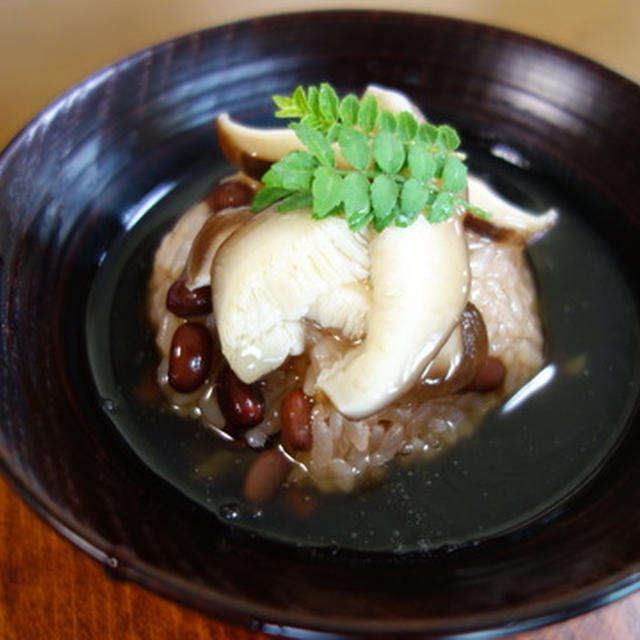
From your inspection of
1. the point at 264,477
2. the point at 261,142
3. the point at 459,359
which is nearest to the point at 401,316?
the point at 459,359

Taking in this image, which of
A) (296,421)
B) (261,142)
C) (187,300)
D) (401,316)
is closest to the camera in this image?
(401,316)

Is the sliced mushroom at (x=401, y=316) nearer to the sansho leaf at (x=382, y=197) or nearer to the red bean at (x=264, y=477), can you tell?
the sansho leaf at (x=382, y=197)

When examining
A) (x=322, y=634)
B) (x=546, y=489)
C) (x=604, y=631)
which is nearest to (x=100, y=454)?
(x=322, y=634)

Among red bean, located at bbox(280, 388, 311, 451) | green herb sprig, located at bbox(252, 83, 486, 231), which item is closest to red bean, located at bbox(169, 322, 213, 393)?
red bean, located at bbox(280, 388, 311, 451)

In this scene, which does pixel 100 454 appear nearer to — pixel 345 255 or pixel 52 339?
pixel 52 339

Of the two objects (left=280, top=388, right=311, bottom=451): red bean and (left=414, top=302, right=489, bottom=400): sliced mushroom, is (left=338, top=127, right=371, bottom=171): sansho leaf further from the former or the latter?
(left=280, top=388, right=311, bottom=451): red bean

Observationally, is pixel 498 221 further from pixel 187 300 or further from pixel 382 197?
pixel 187 300

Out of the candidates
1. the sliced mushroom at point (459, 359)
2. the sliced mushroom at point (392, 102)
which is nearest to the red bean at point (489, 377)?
the sliced mushroom at point (459, 359)
